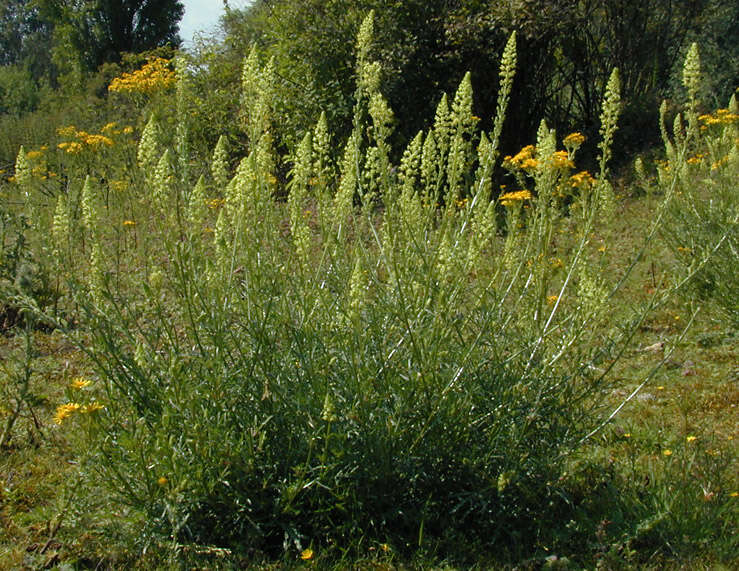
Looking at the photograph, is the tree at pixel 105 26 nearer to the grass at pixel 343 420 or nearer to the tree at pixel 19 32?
the tree at pixel 19 32

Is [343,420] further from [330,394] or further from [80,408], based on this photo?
[80,408]

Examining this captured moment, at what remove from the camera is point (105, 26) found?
89.9 ft

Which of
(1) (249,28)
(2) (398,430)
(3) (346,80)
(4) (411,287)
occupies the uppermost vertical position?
(1) (249,28)

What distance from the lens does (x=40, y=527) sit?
8.59 feet

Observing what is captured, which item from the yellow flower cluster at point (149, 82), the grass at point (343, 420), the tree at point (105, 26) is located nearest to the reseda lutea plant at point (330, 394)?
the grass at point (343, 420)

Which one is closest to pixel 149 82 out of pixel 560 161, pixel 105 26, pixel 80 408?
pixel 80 408

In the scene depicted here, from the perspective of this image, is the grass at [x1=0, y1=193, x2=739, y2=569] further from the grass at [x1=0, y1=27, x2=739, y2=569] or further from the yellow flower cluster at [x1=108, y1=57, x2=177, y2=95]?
the yellow flower cluster at [x1=108, y1=57, x2=177, y2=95]

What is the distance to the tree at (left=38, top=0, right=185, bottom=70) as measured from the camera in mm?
26859

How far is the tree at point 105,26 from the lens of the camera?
26.9 m

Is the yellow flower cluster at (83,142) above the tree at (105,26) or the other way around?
the other way around

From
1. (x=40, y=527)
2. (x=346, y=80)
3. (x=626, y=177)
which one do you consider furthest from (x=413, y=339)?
(x=626, y=177)

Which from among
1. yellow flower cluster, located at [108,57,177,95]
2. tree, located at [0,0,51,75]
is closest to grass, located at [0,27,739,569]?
yellow flower cluster, located at [108,57,177,95]

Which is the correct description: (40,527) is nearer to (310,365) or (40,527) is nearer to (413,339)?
(310,365)

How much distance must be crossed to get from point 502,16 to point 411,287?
7119 millimetres
